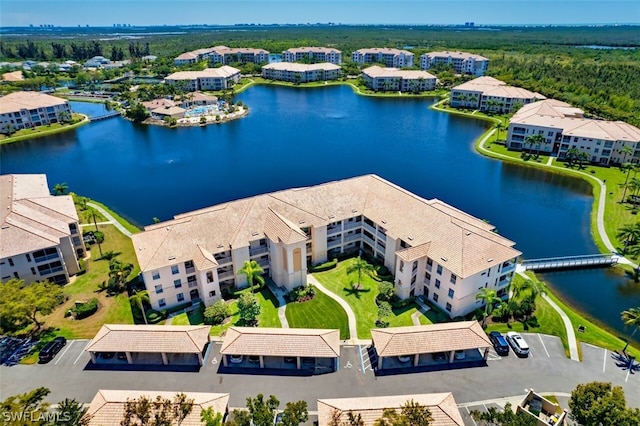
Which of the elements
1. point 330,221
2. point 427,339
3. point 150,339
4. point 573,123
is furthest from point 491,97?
point 150,339

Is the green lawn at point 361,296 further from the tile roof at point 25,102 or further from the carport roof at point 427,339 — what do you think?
the tile roof at point 25,102

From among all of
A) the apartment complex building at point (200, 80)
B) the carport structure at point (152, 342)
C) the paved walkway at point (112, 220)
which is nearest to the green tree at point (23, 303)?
the carport structure at point (152, 342)

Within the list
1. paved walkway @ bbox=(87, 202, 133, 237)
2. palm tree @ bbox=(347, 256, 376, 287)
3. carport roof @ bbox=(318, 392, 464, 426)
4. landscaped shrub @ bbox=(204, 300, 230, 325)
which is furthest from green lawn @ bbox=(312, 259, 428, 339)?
paved walkway @ bbox=(87, 202, 133, 237)

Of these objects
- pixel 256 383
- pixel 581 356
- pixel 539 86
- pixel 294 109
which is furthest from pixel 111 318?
pixel 539 86

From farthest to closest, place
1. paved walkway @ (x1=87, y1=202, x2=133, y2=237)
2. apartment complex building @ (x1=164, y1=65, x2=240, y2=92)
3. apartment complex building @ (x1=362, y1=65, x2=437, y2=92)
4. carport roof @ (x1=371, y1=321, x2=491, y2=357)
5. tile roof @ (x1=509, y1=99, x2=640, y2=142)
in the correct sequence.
→ apartment complex building @ (x1=362, y1=65, x2=437, y2=92)
apartment complex building @ (x1=164, y1=65, x2=240, y2=92)
tile roof @ (x1=509, y1=99, x2=640, y2=142)
paved walkway @ (x1=87, y1=202, x2=133, y2=237)
carport roof @ (x1=371, y1=321, x2=491, y2=357)

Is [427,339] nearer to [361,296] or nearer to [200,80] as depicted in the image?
[361,296]

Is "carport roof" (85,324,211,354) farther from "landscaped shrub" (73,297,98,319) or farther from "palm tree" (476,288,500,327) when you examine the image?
"palm tree" (476,288,500,327)

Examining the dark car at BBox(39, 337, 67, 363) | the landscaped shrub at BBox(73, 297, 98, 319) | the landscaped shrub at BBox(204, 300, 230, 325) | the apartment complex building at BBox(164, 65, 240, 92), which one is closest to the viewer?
the dark car at BBox(39, 337, 67, 363)
